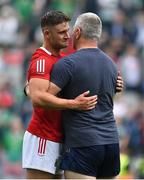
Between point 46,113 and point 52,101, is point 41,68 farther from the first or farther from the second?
point 46,113

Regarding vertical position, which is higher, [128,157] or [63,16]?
[63,16]

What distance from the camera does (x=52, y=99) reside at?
691cm

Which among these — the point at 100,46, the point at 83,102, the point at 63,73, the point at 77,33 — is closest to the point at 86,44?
the point at 77,33

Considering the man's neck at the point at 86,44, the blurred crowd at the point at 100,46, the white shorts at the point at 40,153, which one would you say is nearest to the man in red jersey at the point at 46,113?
the white shorts at the point at 40,153

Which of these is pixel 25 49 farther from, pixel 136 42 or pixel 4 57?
pixel 136 42

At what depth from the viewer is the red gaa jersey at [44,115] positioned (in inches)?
278

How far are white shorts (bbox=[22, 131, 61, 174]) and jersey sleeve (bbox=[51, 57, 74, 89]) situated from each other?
64 centimetres

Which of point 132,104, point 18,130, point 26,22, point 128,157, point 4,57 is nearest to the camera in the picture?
point 128,157

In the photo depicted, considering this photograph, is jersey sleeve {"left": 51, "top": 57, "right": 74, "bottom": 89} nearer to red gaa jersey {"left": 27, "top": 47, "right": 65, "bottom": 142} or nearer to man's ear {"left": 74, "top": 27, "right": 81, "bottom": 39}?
red gaa jersey {"left": 27, "top": 47, "right": 65, "bottom": 142}

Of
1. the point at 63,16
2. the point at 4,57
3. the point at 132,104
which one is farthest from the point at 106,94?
the point at 4,57

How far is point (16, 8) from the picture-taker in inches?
710

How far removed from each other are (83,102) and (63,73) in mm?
280

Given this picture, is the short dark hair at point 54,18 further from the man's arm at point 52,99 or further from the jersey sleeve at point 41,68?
the man's arm at point 52,99

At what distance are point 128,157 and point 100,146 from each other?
5.81 meters
